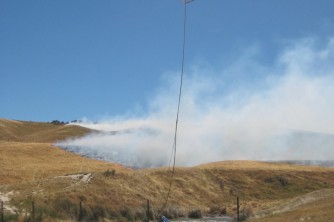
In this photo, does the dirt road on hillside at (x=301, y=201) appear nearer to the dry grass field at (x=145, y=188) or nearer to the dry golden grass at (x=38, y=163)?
the dry grass field at (x=145, y=188)

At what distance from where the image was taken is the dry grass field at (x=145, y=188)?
176 ft

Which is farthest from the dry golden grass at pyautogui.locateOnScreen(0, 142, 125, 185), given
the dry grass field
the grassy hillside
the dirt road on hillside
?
the grassy hillside

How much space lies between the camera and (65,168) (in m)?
80.2

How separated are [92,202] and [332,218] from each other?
3041 centimetres

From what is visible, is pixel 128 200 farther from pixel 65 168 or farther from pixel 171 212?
pixel 65 168

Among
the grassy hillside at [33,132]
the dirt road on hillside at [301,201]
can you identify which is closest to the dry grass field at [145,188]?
the dirt road on hillside at [301,201]

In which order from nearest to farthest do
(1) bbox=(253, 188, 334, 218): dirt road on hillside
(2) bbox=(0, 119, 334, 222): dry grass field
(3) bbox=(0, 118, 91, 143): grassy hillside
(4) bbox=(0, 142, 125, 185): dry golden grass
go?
(2) bbox=(0, 119, 334, 222): dry grass field < (1) bbox=(253, 188, 334, 218): dirt road on hillside < (4) bbox=(0, 142, 125, 185): dry golden grass < (3) bbox=(0, 118, 91, 143): grassy hillside

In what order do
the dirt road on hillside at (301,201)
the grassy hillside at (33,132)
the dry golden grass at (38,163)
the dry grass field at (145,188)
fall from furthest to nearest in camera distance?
the grassy hillside at (33,132) < the dry golden grass at (38,163) < the dirt road on hillside at (301,201) < the dry grass field at (145,188)

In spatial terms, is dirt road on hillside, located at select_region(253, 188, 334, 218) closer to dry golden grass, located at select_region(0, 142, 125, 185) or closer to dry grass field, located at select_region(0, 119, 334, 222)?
dry grass field, located at select_region(0, 119, 334, 222)

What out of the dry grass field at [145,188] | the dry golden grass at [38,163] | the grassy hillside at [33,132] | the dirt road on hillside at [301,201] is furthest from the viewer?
the grassy hillside at [33,132]

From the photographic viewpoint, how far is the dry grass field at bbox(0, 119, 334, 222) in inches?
2112

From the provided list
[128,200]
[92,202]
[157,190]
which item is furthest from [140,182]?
[92,202]

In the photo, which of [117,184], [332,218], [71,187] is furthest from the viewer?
[117,184]

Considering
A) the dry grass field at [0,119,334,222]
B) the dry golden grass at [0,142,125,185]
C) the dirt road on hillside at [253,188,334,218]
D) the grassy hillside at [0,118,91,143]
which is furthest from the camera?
the grassy hillside at [0,118,91,143]
